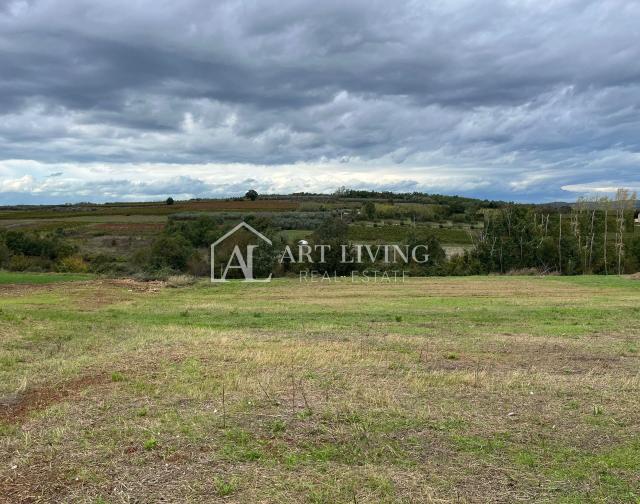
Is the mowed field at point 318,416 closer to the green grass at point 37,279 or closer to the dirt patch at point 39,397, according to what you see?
the dirt patch at point 39,397

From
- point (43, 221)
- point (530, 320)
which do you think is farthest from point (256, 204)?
point (530, 320)

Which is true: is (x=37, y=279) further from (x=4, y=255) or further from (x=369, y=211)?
(x=369, y=211)

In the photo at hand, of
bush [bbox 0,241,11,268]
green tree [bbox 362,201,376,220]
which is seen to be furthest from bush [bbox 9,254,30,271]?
green tree [bbox 362,201,376,220]

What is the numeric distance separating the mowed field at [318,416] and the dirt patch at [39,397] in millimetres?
36

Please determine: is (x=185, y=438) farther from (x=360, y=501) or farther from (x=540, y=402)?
(x=540, y=402)

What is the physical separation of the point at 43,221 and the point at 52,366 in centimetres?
8317

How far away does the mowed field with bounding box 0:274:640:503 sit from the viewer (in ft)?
16.7

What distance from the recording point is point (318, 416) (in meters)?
6.85

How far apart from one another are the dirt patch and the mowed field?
4 cm

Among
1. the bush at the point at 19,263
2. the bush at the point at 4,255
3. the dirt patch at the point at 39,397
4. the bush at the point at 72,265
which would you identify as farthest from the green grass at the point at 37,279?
the dirt patch at the point at 39,397

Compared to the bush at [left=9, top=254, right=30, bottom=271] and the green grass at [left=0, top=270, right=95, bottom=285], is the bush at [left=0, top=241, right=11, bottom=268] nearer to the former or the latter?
the bush at [left=9, top=254, right=30, bottom=271]

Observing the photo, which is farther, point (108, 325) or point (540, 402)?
point (108, 325)

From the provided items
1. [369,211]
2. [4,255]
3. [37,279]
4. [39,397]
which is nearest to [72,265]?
[4,255]

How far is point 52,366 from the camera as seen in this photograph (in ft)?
34.0
